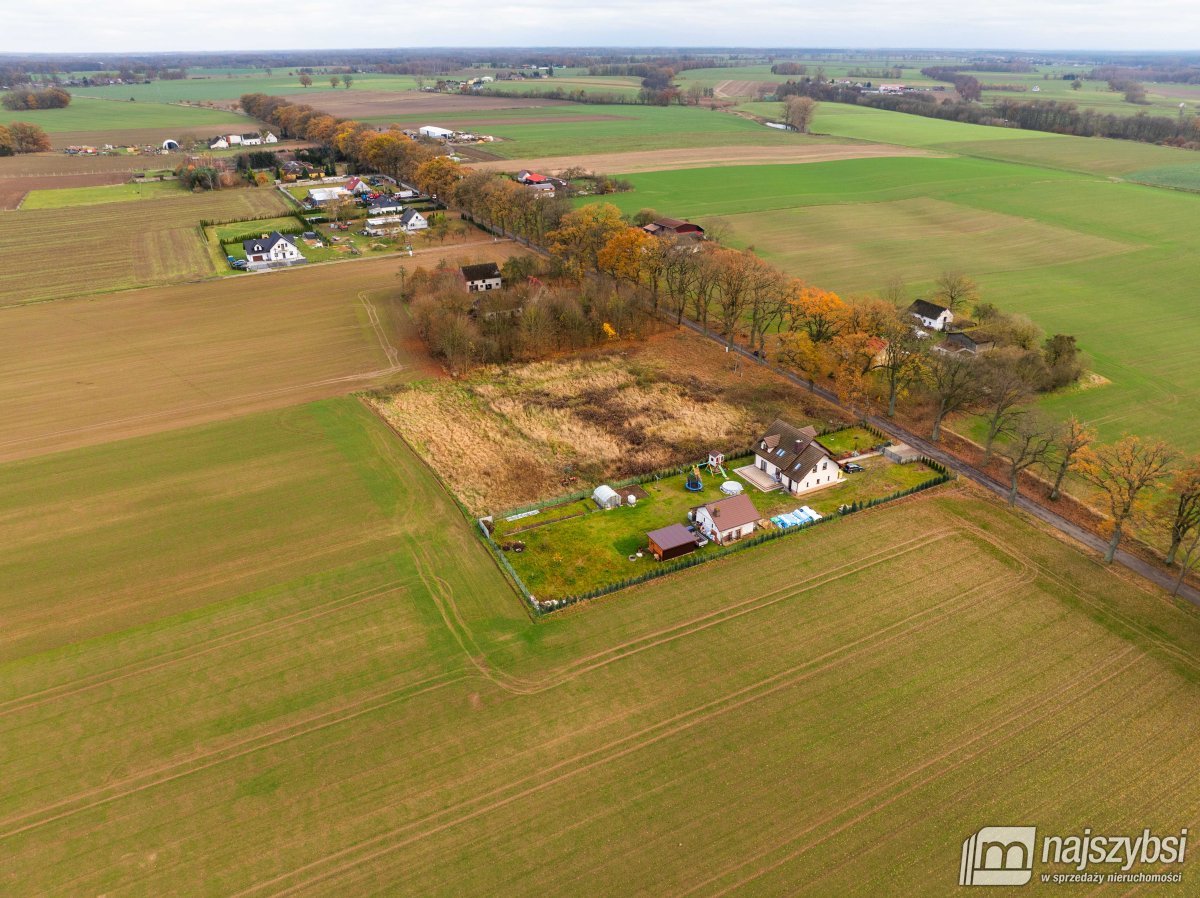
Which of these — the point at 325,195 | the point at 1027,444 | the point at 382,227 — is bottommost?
the point at 1027,444

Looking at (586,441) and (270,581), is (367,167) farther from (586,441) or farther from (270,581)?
(270,581)

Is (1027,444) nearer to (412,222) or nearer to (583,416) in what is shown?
(583,416)

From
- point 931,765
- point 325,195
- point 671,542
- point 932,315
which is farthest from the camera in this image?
point 325,195

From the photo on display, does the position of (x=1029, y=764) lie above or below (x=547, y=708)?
above

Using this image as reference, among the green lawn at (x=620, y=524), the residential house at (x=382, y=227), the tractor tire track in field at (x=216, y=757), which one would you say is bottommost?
the tractor tire track in field at (x=216, y=757)

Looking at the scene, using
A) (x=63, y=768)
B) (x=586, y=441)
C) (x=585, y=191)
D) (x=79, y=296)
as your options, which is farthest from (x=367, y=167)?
(x=63, y=768)

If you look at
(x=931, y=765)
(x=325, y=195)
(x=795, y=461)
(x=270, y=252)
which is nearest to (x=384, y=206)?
(x=325, y=195)

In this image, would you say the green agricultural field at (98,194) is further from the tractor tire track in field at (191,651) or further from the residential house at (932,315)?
the residential house at (932,315)

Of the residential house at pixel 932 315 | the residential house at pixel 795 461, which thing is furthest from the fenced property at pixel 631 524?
the residential house at pixel 932 315
